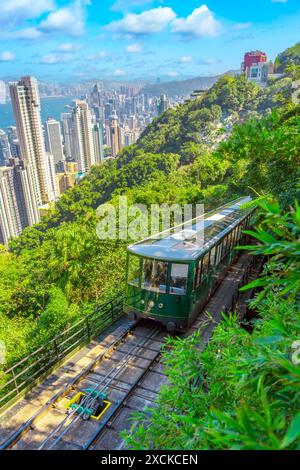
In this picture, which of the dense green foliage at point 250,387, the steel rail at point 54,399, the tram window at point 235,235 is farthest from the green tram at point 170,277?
the dense green foliage at point 250,387

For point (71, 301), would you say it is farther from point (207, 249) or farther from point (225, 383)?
point (225, 383)

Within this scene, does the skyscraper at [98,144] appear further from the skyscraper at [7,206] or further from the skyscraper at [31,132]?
the skyscraper at [7,206]

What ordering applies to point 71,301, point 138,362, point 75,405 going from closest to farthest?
point 75,405, point 138,362, point 71,301

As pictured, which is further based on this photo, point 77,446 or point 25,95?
point 25,95

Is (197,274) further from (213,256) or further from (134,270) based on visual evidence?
(134,270)

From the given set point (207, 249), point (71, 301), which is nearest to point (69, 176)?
point (71, 301)
